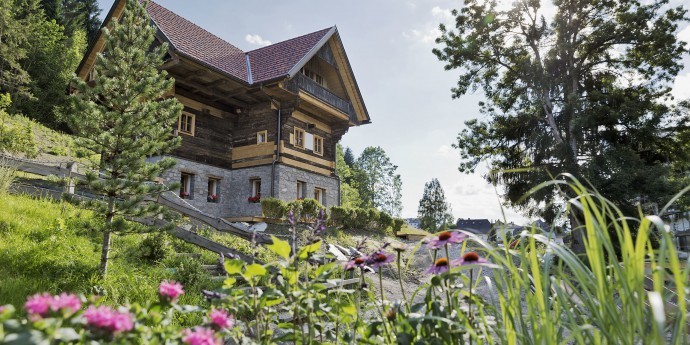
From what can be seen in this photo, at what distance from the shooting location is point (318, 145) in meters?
17.8

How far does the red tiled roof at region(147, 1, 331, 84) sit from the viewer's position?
14195 mm

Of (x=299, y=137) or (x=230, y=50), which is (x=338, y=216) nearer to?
(x=299, y=137)

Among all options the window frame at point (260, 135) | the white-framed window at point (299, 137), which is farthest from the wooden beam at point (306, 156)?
the window frame at point (260, 135)

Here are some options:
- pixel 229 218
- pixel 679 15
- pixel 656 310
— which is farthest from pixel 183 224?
pixel 679 15

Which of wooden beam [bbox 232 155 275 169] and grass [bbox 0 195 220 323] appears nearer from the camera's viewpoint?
grass [bbox 0 195 220 323]

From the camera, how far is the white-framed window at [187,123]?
1438 centimetres

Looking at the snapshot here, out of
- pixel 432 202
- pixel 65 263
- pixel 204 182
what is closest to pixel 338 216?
pixel 204 182

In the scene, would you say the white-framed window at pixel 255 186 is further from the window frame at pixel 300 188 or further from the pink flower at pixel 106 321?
the pink flower at pixel 106 321

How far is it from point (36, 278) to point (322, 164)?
1383cm

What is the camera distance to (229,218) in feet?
49.1

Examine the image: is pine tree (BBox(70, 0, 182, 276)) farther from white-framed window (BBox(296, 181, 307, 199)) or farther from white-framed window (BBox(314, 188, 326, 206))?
white-framed window (BBox(314, 188, 326, 206))

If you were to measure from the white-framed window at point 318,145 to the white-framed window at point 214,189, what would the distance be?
4.22 m

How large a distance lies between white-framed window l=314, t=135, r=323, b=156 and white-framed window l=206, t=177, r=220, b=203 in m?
4.22

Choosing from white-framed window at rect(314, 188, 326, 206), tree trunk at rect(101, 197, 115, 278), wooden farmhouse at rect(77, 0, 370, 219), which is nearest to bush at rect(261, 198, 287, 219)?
wooden farmhouse at rect(77, 0, 370, 219)
